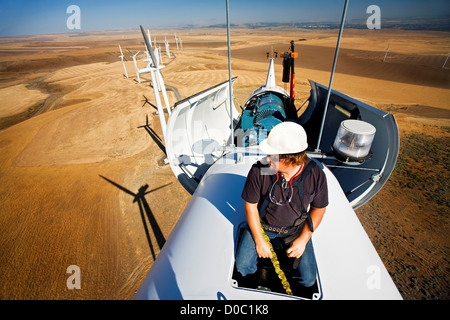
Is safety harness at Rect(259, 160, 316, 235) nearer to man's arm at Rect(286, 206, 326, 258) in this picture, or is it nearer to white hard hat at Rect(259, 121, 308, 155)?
man's arm at Rect(286, 206, 326, 258)

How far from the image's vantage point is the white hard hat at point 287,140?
94.9 inches

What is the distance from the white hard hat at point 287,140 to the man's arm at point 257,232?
84 centimetres

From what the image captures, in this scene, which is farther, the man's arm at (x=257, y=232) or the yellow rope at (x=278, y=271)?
the man's arm at (x=257, y=232)

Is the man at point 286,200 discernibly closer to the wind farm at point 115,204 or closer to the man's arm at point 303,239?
the man's arm at point 303,239

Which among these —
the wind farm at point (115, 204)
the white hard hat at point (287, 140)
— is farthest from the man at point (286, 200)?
the wind farm at point (115, 204)

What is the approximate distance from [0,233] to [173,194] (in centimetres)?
641

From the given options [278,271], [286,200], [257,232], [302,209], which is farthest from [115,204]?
[302,209]

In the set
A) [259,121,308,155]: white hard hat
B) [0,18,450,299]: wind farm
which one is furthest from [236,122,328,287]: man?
[0,18,450,299]: wind farm

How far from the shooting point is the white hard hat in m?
2.41

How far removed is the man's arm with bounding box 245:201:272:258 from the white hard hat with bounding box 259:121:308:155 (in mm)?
838

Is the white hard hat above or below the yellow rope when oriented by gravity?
above

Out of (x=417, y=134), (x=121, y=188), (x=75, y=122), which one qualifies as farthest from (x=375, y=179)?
(x=75, y=122)

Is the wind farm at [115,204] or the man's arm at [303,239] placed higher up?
the man's arm at [303,239]
